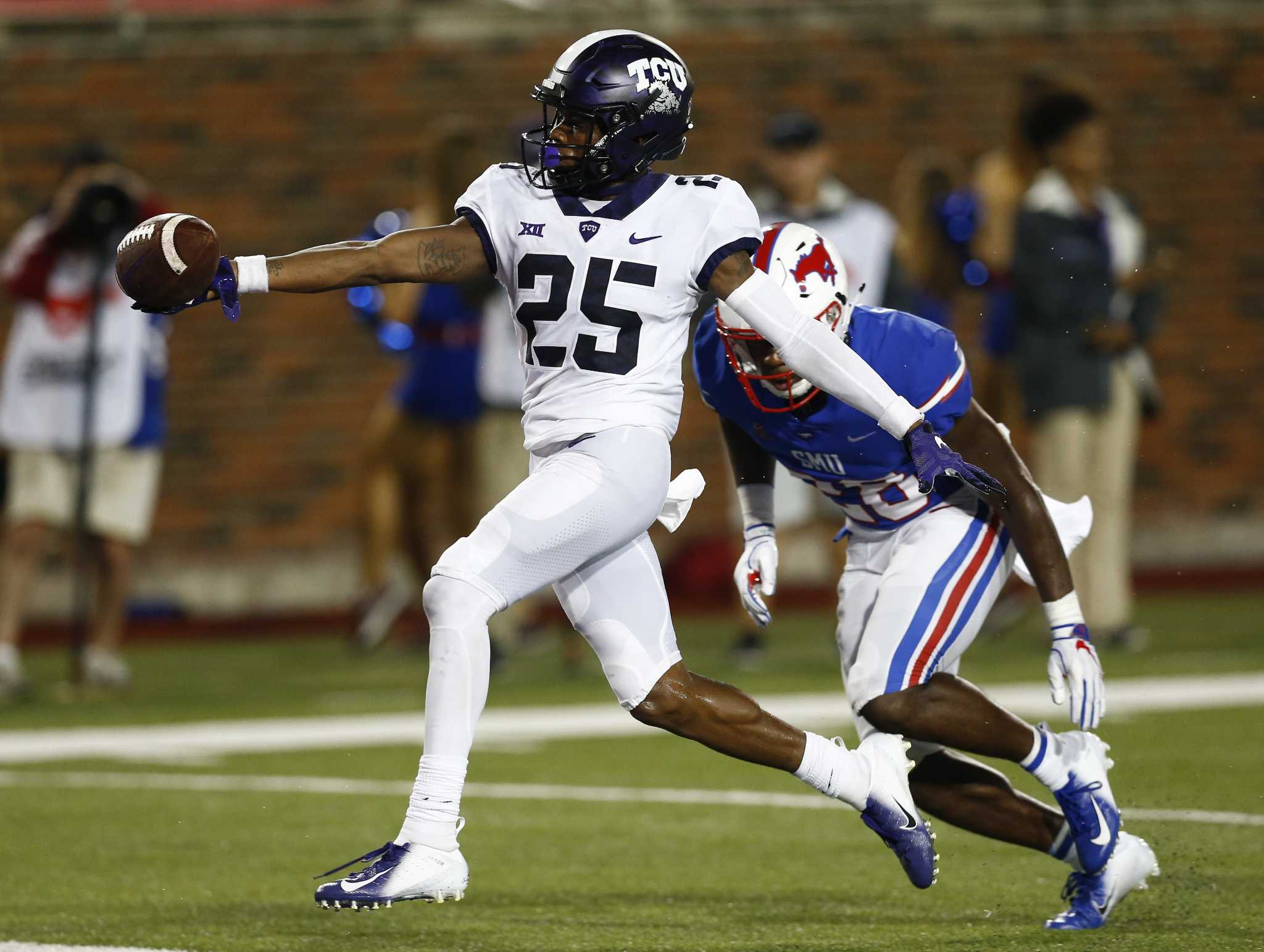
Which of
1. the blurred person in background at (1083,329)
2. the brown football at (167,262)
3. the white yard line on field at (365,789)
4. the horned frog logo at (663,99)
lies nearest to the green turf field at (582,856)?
the white yard line on field at (365,789)

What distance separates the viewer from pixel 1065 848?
15.1 feet

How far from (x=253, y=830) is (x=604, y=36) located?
242cm

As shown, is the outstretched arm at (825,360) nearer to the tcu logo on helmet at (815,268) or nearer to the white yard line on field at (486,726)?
the tcu logo on helmet at (815,268)

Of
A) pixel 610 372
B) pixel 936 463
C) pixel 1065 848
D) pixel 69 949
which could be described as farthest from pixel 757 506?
pixel 69 949

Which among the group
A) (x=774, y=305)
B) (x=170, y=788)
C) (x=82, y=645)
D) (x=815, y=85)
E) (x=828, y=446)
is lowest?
(x=82, y=645)

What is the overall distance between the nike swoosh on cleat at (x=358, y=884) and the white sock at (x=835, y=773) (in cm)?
88

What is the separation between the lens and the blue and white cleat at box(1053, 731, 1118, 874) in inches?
177

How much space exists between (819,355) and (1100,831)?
3.77ft

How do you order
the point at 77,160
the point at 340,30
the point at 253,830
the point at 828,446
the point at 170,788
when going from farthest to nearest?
the point at 340,30 < the point at 77,160 < the point at 170,788 < the point at 253,830 < the point at 828,446

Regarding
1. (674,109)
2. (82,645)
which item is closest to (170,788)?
(82,645)

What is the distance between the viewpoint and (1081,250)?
8914 millimetres

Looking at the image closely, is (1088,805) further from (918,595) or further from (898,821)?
(918,595)

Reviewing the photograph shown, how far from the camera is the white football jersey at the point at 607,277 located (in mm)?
4258

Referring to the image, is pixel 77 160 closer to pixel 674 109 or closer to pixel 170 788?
pixel 170 788
